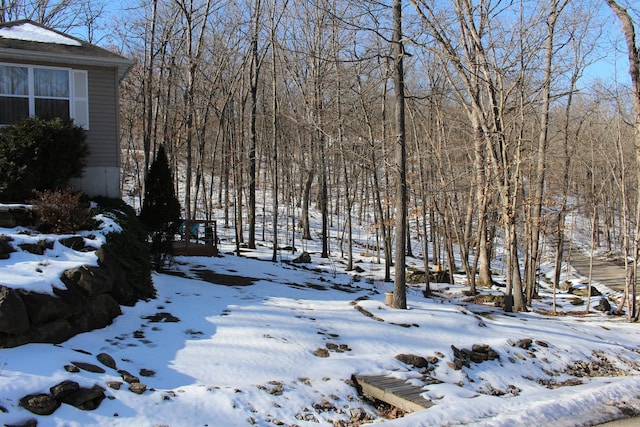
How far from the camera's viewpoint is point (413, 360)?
6.80 m

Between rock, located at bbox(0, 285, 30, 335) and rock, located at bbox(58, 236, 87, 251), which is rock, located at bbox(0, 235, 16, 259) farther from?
rock, located at bbox(0, 285, 30, 335)

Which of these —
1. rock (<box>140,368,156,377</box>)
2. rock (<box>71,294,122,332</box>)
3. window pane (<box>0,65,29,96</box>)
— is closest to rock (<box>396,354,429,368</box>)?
rock (<box>140,368,156,377</box>)

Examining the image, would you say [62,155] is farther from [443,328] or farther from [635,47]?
[635,47]

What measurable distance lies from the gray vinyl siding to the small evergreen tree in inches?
48.8

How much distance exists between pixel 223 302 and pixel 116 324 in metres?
2.21

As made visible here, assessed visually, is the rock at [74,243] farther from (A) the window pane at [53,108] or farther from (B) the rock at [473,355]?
(B) the rock at [473,355]

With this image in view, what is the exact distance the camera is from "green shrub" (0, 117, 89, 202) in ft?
29.3

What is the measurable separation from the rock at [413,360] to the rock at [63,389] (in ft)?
13.6

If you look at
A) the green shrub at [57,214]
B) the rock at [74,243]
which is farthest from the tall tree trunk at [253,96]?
the rock at [74,243]

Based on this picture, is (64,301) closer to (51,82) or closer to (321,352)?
(321,352)

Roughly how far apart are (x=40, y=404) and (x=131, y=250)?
4559mm

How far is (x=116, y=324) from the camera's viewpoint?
6793 millimetres

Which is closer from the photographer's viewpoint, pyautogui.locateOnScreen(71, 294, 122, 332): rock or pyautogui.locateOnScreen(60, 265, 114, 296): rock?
pyautogui.locateOnScreen(71, 294, 122, 332): rock

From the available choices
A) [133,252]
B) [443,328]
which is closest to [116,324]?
[133,252]
